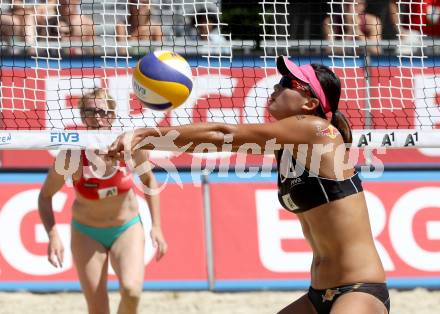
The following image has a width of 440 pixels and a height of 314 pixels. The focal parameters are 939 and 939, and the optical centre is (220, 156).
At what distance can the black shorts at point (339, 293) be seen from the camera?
4117 millimetres

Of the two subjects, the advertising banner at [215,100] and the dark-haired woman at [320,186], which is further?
the advertising banner at [215,100]

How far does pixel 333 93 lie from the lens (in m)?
4.39

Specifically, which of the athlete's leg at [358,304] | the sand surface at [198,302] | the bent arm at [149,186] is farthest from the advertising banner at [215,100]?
the athlete's leg at [358,304]

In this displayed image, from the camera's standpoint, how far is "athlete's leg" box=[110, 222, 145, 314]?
586 cm

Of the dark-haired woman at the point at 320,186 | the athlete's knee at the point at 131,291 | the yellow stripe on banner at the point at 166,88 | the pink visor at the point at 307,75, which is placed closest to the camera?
the dark-haired woman at the point at 320,186

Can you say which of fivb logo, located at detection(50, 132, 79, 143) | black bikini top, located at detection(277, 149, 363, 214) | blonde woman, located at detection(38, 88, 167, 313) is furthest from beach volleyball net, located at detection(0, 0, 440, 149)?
black bikini top, located at detection(277, 149, 363, 214)

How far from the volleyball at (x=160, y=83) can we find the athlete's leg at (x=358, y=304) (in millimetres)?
1334

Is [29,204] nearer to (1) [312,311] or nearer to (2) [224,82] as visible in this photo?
(2) [224,82]

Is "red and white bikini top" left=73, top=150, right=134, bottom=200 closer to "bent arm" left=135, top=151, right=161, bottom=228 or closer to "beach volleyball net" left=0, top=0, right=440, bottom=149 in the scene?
"bent arm" left=135, top=151, right=161, bottom=228

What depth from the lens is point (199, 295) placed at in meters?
8.12

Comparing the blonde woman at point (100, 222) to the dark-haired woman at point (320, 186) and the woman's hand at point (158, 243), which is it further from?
the dark-haired woman at point (320, 186)

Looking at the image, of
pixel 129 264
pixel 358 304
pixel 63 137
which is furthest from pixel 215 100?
pixel 358 304

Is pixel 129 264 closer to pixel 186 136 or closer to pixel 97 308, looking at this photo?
pixel 97 308

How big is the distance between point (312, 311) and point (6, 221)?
4389mm
